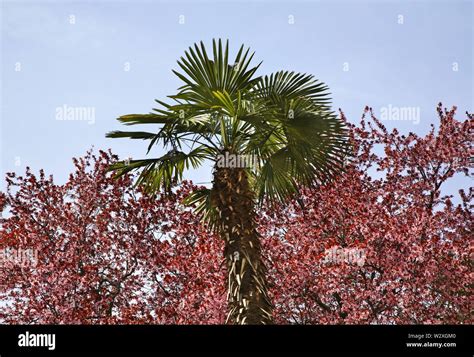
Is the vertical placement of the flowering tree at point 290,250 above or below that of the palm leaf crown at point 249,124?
below

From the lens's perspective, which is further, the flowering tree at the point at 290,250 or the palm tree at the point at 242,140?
the flowering tree at the point at 290,250

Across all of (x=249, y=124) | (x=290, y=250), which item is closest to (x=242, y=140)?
(x=249, y=124)

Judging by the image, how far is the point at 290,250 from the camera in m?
12.9

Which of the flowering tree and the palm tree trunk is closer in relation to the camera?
the palm tree trunk

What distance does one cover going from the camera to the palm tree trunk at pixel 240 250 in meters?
8.29

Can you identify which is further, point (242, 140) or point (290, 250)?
point (290, 250)

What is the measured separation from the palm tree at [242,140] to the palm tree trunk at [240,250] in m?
0.01

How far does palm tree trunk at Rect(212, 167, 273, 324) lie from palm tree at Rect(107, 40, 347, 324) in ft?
0.05

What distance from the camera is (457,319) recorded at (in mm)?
11320

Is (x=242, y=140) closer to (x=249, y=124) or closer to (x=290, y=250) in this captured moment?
(x=249, y=124)

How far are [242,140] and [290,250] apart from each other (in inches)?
190

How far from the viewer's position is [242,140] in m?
8.72

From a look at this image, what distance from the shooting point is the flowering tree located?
11398 mm

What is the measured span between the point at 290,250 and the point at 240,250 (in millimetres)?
4714
